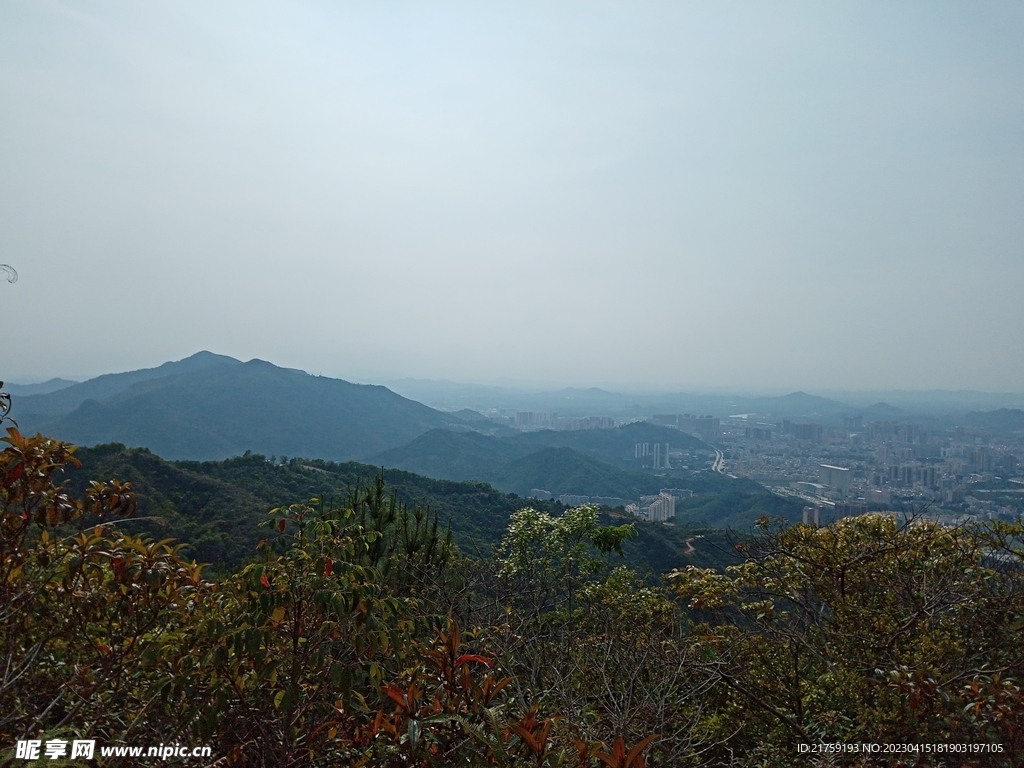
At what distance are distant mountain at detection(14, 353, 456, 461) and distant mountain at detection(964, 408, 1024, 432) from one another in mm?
70401

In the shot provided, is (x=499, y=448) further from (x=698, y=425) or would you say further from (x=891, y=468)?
(x=891, y=468)

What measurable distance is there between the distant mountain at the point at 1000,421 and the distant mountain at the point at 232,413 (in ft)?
231

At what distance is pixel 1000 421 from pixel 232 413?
9146cm

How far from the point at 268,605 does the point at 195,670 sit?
36cm

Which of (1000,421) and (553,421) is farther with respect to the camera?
(553,421)

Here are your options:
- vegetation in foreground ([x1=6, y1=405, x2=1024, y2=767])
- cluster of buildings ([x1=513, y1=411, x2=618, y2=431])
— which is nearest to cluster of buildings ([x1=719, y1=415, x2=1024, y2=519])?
vegetation in foreground ([x1=6, y1=405, x2=1024, y2=767])

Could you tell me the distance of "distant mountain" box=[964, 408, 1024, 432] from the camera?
3008cm

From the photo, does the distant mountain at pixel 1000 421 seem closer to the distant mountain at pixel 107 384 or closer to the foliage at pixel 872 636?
the foliage at pixel 872 636

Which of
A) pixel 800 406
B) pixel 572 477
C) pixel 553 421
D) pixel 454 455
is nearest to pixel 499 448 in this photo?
pixel 454 455

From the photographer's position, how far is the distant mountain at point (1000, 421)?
→ 3008cm

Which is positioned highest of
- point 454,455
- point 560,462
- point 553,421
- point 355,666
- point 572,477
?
point 355,666

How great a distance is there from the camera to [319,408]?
327ft

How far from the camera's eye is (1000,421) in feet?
108

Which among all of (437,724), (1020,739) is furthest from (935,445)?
(437,724)
